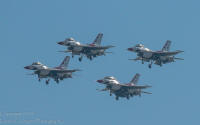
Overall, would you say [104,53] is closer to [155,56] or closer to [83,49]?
[83,49]

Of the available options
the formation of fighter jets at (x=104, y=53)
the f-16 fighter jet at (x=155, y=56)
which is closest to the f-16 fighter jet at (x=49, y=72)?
the formation of fighter jets at (x=104, y=53)

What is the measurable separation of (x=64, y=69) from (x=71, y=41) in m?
8.67

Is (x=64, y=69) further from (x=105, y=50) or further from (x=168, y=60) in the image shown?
(x=168, y=60)

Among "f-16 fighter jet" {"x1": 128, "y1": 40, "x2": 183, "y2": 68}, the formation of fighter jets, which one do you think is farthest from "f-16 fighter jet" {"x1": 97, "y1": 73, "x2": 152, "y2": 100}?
"f-16 fighter jet" {"x1": 128, "y1": 40, "x2": 183, "y2": 68}

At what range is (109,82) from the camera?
19212 centimetres

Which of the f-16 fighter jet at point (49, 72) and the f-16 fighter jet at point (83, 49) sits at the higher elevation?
the f-16 fighter jet at point (83, 49)

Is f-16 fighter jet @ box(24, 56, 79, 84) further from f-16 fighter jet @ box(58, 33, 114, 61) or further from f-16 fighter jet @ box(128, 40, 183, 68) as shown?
f-16 fighter jet @ box(128, 40, 183, 68)

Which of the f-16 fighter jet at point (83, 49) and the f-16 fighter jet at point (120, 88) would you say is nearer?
the f-16 fighter jet at point (120, 88)

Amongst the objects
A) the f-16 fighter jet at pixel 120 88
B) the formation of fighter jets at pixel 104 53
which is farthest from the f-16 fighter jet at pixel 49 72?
the f-16 fighter jet at pixel 120 88

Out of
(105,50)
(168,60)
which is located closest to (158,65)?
(168,60)

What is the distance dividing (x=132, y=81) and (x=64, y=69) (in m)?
20.7

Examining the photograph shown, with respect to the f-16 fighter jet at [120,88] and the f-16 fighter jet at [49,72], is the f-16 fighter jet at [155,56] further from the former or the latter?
the f-16 fighter jet at [49,72]

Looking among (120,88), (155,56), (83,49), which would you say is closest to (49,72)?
(83,49)

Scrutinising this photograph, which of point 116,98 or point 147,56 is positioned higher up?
point 147,56
